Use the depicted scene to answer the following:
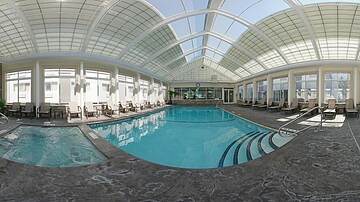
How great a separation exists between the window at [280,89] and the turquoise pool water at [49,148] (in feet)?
63.3

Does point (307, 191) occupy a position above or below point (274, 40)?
below

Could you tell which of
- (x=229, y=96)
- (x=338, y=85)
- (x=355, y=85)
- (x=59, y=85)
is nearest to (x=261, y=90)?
(x=338, y=85)

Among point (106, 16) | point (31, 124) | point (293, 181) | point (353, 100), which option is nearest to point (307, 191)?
point (293, 181)

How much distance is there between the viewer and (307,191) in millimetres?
3412

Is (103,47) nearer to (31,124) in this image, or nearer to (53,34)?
(53,34)

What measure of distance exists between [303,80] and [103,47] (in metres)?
16.8

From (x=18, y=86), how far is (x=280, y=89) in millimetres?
23071

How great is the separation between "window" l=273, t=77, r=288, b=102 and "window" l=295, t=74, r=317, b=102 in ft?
8.26

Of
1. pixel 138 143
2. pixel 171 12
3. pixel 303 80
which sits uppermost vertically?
pixel 171 12

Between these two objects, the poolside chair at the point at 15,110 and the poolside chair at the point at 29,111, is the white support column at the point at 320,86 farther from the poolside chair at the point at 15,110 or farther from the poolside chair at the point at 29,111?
the poolside chair at the point at 15,110

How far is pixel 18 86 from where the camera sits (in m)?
16.2

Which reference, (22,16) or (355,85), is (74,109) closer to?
(22,16)

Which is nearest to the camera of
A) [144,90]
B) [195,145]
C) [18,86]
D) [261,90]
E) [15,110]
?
[195,145]

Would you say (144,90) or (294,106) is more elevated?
(144,90)
